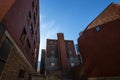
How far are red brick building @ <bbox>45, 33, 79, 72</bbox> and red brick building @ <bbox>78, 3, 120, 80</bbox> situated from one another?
1296 centimetres

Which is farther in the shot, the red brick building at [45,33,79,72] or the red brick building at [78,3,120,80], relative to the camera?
the red brick building at [45,33,79,72]

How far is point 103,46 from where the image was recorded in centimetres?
1147

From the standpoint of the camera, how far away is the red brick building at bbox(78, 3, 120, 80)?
33.0ft

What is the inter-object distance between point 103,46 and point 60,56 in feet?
58.4

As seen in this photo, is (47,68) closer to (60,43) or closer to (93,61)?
(60,43)

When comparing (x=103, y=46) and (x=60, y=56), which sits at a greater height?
(x=60, y=56)

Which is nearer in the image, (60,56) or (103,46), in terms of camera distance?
(103,46)

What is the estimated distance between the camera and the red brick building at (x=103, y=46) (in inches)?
396

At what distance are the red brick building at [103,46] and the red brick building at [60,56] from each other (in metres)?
13.0

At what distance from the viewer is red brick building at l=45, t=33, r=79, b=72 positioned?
1065 inches

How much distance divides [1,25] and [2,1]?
1372mm

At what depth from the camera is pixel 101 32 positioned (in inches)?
474

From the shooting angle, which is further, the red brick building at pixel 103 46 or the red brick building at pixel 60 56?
the red brick building at pixel 60 56

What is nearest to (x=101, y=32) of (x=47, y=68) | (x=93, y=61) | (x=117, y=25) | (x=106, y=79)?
(x=117, y=25)
